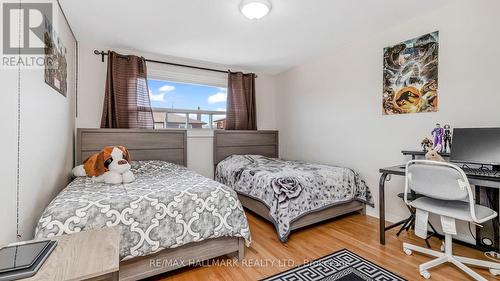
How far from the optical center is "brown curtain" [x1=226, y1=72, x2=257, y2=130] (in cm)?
405

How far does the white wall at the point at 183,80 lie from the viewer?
122 inches

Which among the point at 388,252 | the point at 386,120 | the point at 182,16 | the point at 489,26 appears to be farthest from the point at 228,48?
the point at 388,252

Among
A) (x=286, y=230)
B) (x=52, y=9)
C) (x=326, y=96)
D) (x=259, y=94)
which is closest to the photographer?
(x=52, y=9)

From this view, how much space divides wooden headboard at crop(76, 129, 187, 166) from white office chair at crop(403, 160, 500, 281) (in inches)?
113

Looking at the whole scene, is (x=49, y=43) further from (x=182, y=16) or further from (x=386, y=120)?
(x=386, y=120)

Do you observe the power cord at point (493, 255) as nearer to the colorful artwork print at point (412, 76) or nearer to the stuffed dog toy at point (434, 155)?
the stuffed dog toy at point (434, 155)

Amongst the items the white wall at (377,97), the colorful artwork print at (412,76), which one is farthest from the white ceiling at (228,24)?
the colorful artwork print at (412,76)

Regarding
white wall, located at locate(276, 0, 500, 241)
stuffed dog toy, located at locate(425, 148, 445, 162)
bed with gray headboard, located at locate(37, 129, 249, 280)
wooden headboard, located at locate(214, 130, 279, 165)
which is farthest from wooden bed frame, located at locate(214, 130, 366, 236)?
stuffed dog toy, located at locate(425, 148, 445, 162)

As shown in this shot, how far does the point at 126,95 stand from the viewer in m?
3.22

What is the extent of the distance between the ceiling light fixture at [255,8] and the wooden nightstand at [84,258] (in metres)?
2.03

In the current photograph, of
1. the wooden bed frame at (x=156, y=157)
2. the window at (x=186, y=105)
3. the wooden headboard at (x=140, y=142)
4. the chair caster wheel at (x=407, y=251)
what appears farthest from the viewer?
the window at (x=186, y=105)

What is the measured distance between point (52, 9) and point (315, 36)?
8.77 ft

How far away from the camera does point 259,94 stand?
4551 millimetres

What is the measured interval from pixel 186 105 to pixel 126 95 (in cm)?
91
